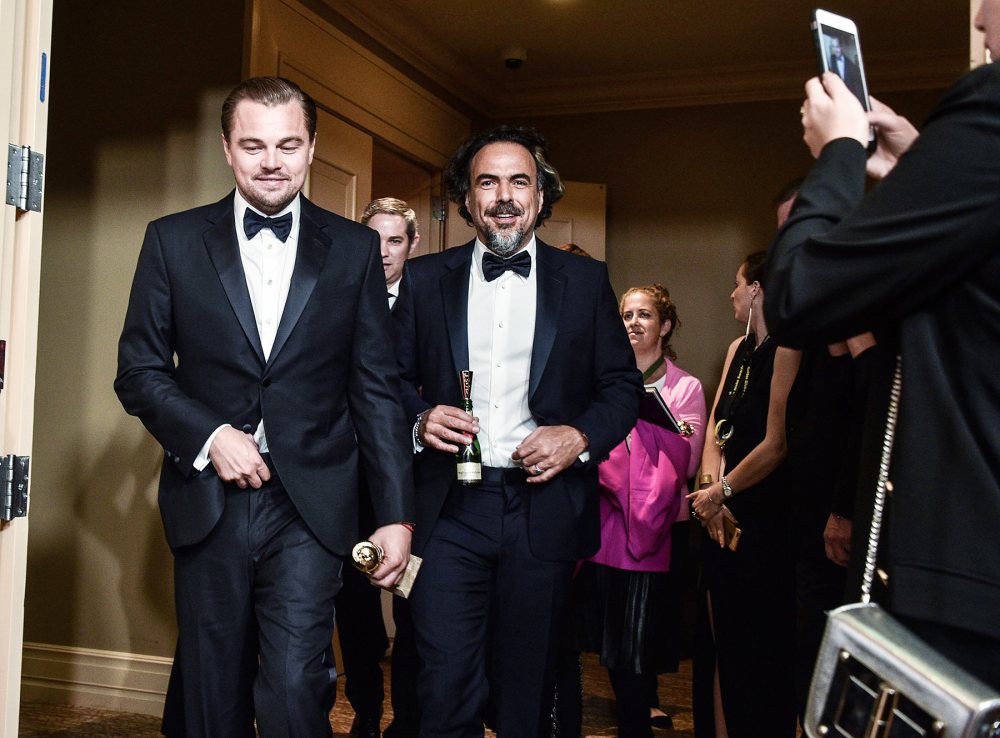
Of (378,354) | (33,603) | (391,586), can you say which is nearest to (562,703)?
(391,586)

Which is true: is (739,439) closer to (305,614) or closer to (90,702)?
(305,614)

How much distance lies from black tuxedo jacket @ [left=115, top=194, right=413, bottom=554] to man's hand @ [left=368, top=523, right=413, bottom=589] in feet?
0.11

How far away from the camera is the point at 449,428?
2480 mm

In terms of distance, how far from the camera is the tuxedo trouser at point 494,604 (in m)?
2.51

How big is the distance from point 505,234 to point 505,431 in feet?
1.75

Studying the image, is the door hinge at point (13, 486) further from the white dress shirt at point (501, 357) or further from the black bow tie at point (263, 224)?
the white dress shirt at point (501, 357)

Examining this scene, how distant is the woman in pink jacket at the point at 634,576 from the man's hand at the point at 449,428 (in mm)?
1084

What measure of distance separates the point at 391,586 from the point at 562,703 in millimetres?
1248

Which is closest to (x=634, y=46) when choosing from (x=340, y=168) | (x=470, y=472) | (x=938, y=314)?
(x=340, y=168)

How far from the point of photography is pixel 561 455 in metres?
2.50

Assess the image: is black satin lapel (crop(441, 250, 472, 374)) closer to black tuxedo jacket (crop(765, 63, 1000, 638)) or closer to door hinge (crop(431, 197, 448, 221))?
black tuxedo jacket (crop(765, 63, 1000, 638))

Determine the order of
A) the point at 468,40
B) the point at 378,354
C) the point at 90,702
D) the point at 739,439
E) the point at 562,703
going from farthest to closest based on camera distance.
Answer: the point at 468,40 → the point at 90,702 → the point at 562,703 → the point at 739,439 → the point at 378,354

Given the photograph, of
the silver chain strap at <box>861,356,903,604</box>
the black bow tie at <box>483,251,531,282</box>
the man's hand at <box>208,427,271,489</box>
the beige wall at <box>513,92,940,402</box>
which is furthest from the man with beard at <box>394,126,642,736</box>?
the beige wall at <box>513,92,940,402</box>

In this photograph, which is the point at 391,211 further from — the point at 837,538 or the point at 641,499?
the point at 837,538
